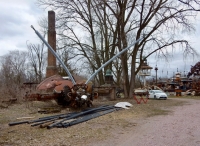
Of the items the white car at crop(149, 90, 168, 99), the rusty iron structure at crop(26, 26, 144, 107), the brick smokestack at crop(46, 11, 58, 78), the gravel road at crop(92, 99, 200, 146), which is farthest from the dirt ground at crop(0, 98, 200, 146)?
the brick smokestack at crop(46, 11, 58, 78)

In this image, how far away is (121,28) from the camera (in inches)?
967

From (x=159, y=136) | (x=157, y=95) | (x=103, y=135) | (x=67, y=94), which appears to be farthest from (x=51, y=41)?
(x=159, y=136)

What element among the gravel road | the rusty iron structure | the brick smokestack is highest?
the brick smokestack

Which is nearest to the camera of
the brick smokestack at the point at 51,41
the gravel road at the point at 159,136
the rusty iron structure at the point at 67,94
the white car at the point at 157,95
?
the gravel road at the point at 159,136

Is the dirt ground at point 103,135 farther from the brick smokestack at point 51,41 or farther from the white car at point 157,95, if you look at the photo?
the brick smokestack at point 51,41

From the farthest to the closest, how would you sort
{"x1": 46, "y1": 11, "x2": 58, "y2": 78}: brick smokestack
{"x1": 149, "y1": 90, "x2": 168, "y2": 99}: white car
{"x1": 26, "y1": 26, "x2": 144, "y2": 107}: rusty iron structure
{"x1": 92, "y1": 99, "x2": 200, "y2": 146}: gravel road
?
{"x1": 149, "y1": 90, "x2": 168, "y2": 99}: white car
{"x1": 46, "y1": 11, "x2": 58, "y2": 78}: brick smokestack
{"x1": 26, "y1": 26, "x2": 144, "y2": 107}: rusty iron structure
{"x1": 92, "y1": 99, "x2": 200, "y2": 146}: gravel road

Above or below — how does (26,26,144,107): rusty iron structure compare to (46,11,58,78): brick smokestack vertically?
below

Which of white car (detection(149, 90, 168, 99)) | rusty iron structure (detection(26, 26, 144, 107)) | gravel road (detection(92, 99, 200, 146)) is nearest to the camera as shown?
gravel road (detection(92, 99, 200, 146))

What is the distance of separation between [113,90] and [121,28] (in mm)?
5931

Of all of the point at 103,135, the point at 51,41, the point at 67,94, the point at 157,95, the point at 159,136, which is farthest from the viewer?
the point at 157,95

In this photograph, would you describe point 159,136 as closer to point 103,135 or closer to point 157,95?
point 103,135

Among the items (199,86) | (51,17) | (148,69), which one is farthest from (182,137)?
(148,69)

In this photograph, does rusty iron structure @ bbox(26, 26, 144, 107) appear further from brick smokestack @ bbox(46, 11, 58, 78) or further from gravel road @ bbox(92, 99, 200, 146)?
brick smokestack @ bbox(46, 11, 58, 78)

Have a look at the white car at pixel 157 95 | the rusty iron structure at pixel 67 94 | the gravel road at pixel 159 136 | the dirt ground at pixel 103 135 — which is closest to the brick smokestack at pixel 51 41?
the white car at pixel 157 95
